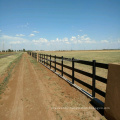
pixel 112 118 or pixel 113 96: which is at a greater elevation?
pixel 113 96

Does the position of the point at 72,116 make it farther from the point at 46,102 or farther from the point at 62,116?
the point at 46,102

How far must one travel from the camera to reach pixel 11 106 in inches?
146

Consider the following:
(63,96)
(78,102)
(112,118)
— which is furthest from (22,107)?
(112,118)

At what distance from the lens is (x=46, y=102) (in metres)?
3.98

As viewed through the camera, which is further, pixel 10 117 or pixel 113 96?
pixel 10 117

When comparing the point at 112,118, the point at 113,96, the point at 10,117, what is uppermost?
the point at 113,96

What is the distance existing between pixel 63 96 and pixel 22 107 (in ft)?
5.96

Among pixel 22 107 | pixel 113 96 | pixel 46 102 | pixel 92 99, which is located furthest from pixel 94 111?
pixel 22 107

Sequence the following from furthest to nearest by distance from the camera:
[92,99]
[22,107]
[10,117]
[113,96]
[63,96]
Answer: [63,96] → [92,99] → [22,107] → [10,117] → [113,96]

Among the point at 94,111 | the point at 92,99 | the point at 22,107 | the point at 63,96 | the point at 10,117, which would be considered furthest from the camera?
the point at 63,96

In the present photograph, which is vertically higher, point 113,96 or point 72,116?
point 113,96

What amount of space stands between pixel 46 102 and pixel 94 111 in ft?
6.14

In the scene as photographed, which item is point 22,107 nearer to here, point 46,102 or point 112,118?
point 46,102

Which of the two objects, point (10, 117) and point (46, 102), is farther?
point (46, 102)
